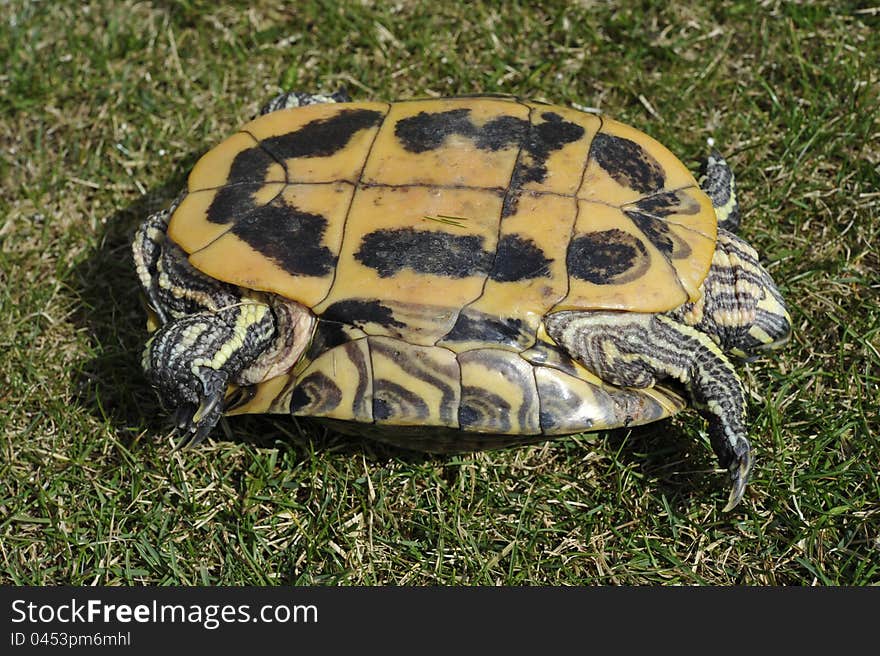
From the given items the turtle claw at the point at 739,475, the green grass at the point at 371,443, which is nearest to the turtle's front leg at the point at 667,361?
the turtle claw at the point at 739,475

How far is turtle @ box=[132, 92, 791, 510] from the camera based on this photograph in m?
2.65

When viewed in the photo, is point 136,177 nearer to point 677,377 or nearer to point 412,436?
point 412,436

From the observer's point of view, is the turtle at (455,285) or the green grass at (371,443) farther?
the green grass at (371,443)

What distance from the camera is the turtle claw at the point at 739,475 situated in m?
2.88

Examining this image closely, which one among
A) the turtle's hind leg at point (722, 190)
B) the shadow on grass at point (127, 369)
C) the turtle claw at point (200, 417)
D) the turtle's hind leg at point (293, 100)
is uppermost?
the turtle's hind leg at point (293, 100)

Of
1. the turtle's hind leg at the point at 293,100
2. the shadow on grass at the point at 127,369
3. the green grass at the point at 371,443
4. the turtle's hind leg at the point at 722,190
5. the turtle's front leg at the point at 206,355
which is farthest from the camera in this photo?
the turtle's hind leg at the point at 293,100

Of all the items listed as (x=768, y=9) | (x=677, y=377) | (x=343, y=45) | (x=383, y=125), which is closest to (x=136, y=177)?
(x=343, y=45)

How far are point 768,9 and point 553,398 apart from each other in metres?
2.49

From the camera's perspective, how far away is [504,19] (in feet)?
13.5

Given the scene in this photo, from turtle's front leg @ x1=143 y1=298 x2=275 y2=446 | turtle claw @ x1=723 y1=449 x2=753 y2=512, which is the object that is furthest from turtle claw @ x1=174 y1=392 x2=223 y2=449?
turtle claw @ x1=723 y1=449 x2=753 y2=512

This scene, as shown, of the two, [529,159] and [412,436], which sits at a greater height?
[529,159]

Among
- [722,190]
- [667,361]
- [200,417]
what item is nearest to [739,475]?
[667,361]

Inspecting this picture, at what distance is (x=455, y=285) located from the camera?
2.64 metres

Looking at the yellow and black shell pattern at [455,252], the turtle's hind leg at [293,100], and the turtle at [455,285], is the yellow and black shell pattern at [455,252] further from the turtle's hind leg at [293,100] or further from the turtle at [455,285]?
the turtle's hind leg at [293,100]
